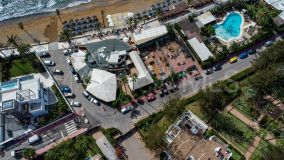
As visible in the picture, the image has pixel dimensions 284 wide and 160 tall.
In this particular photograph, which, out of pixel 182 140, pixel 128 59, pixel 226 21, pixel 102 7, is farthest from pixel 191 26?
pixel 182 140

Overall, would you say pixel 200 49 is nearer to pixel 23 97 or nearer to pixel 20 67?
pixel 23 97

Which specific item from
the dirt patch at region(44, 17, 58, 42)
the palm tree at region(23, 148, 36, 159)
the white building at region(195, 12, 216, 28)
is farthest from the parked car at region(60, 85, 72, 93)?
the white building at region(195, 12, 216, 28)

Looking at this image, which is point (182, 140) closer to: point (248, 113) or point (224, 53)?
Answer: point (248, 113)

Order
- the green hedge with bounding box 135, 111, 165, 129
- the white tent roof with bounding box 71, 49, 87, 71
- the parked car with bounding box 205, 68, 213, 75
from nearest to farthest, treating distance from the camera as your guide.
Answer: the green hedge with bounding box 135, 111, 165, 129
the white tent roof with bounding box 71, 49, 87, 71
the parked car with bounding box 205, 68, 213, 75

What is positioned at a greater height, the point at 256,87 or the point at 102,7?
the point at 102,7

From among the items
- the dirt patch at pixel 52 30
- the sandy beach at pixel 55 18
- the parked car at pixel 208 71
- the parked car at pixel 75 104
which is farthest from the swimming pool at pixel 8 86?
the parked car at pixel 208 71

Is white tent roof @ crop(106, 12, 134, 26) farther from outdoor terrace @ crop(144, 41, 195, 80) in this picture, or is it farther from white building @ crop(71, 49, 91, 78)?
white building @ crop(71, 49, 91, 78)

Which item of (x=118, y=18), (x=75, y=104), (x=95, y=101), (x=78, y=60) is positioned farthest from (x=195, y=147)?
(x=118, y=18)
